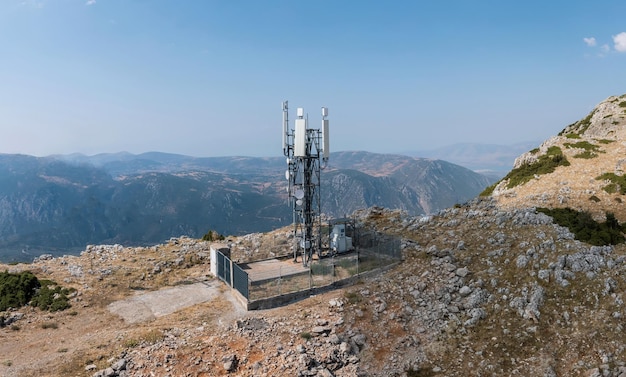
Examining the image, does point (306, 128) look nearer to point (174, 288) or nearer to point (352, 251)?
point (352, 251)

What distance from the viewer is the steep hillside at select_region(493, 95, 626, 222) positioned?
29.6 m

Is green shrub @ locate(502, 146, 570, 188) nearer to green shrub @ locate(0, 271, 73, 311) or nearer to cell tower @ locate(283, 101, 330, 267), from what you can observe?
cell tower @ locate(283, 101, 330, 267)

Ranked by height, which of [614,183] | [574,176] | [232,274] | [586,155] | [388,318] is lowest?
[388,318]

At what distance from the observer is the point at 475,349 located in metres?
17.2

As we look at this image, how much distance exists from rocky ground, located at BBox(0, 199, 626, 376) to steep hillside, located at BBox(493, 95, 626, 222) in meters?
5.74

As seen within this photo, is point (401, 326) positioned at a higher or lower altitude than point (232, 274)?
lower

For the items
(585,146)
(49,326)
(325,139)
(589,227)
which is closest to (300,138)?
(325,139)

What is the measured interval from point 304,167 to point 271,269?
7.01 m

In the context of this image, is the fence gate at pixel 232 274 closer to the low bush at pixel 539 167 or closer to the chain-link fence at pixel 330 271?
the chain-link fence at pixel 330 271

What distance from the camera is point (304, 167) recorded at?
25.8 metres

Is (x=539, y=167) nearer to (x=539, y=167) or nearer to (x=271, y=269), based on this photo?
(x=539, y=167)

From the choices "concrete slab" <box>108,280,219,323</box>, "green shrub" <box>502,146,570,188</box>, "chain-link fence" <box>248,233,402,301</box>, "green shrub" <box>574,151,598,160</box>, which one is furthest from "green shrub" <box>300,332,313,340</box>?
"green shrub" <box>574,151,598,160</box>

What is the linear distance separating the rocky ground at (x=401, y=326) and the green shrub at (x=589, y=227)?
718mm

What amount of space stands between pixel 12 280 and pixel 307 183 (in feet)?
62.5
